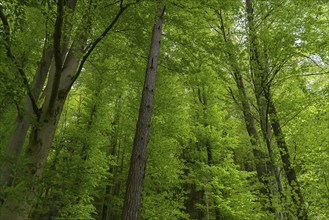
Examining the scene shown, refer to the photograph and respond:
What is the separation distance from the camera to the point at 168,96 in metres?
11.1

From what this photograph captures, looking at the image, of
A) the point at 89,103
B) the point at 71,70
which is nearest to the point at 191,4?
the point at 71,70

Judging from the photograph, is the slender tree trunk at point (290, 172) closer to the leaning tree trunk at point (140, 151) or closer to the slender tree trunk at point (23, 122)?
the leaning tree trunk at point (140, 151)

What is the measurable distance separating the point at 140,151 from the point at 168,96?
552 centimetres

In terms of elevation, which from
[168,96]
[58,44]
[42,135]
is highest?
[168,96]

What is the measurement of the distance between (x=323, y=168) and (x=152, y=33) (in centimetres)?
642

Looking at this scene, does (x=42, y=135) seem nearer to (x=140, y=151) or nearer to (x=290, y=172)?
(x=140, y=151)

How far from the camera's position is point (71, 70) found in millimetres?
5449

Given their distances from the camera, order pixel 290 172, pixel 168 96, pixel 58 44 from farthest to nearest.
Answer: pixel 168 96
pixel 290 172
pixel 58 44

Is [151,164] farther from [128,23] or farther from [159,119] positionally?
[128,23]

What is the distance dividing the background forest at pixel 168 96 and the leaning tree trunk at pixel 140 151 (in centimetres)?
2

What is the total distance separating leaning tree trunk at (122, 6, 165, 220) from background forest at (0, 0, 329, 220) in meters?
0.02

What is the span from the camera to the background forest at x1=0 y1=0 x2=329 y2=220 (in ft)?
14.7

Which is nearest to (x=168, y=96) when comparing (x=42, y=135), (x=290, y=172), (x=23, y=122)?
(x=290, y=172)

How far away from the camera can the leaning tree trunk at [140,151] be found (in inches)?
204
